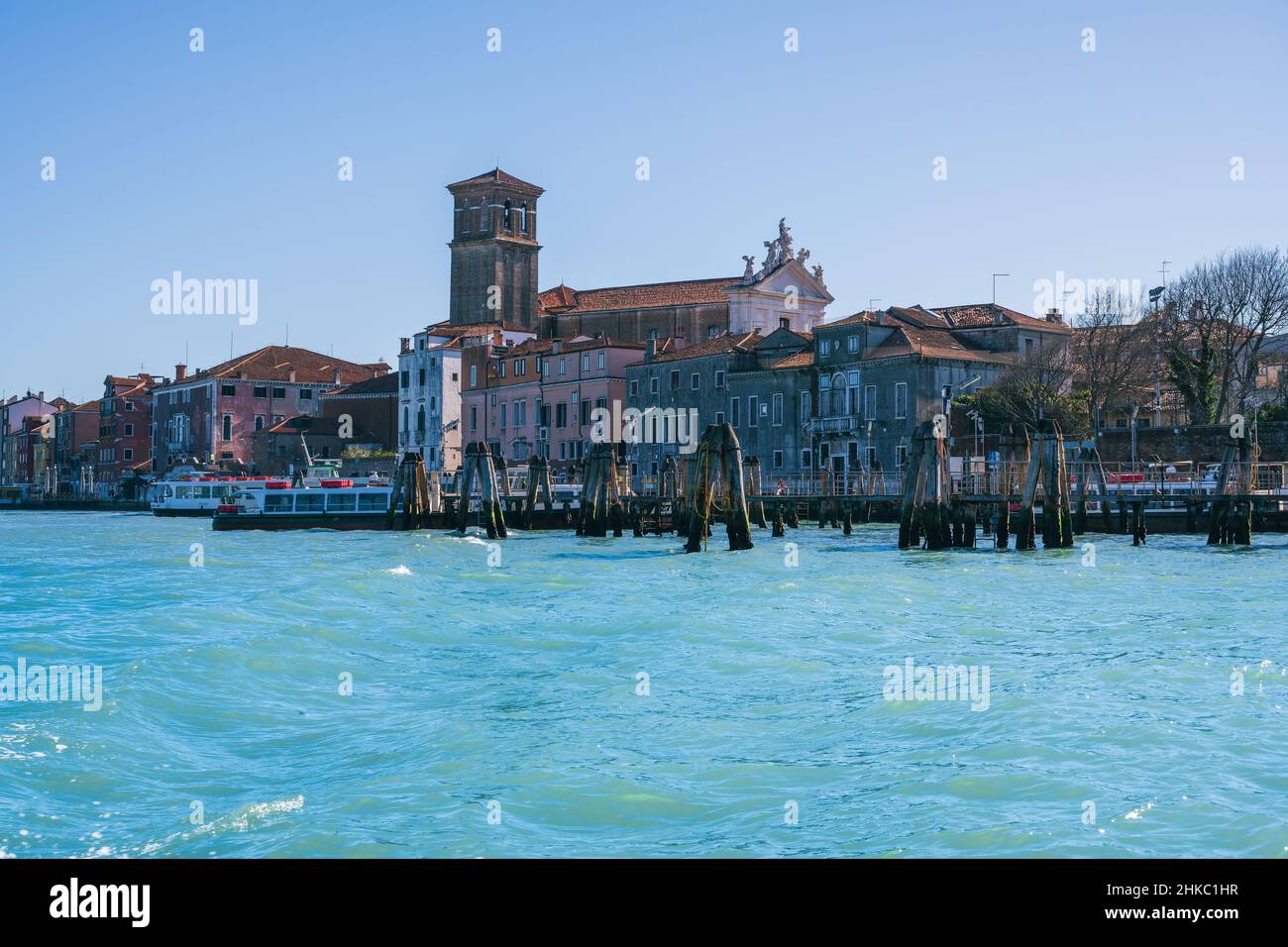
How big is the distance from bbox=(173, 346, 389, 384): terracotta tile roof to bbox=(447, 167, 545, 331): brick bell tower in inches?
492

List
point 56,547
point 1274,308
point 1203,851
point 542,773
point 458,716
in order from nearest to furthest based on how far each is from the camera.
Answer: point 1203,851 < point 542,773 < point 458,716 < point 56,547 < point 1274,308

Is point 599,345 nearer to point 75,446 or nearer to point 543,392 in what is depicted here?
point 543,392

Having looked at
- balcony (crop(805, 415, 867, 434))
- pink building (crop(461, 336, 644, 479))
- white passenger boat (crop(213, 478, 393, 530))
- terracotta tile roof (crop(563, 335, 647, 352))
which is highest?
terracotta tile roof (crop(563, 335, 647, 352))

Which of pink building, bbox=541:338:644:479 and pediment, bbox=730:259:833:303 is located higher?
pediment, bbox=730:259:833:303

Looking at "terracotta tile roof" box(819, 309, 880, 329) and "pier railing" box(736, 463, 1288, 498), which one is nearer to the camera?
"pier railing" box(736, 463, 1288, 498)

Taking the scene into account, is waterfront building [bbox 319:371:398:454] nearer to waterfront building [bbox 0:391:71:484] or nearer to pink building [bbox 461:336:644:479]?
pink building [bbox 461:336:644:479]

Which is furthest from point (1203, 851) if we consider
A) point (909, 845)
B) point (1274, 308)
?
point (1274, 308)

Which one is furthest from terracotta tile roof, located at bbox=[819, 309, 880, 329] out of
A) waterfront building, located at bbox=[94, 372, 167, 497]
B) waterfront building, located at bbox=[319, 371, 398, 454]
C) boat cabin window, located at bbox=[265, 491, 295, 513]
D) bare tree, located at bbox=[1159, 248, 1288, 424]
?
waterfront building, located at bbox=[94, 372, 167, 497]

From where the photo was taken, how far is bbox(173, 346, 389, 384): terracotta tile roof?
82500mm

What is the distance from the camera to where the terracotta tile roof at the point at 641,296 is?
230ft

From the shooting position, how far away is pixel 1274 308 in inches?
1903

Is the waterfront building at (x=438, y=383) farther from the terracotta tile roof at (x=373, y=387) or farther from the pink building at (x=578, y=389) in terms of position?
the pink building at (x=578, y=389)
